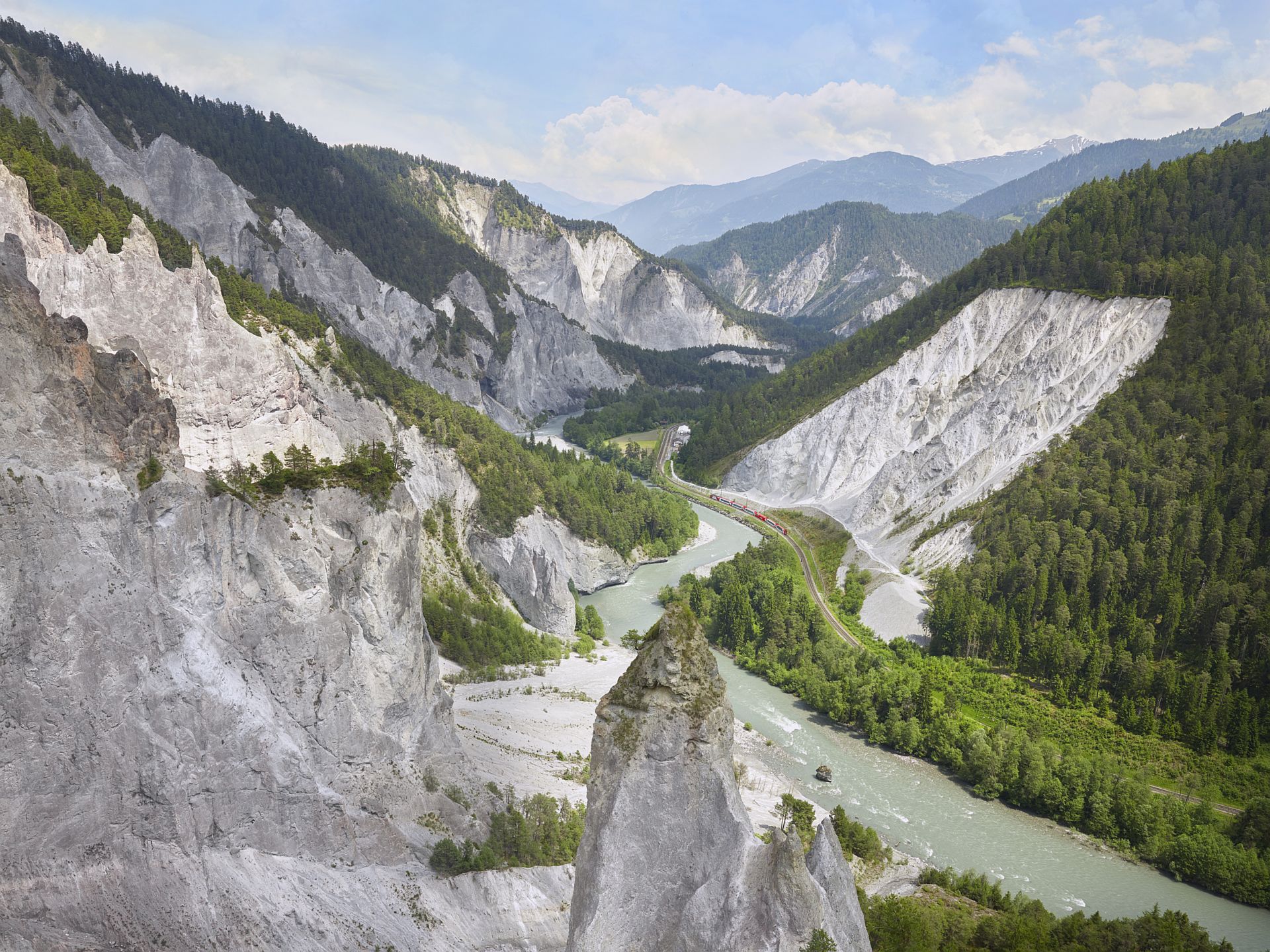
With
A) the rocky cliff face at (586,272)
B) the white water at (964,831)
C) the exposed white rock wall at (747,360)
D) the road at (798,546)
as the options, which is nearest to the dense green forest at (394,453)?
the road at (798,546)

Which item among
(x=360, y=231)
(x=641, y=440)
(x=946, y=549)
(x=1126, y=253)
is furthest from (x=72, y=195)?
(x=641, y=440)

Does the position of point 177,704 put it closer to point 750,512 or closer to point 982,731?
point 982,731

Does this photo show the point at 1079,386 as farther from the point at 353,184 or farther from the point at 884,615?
the point at 353,184

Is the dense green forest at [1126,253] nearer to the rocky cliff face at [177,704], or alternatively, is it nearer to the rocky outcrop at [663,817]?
the rocky outcrop at [663,817]

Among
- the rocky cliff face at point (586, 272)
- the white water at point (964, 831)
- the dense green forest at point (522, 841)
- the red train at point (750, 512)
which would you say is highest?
the rocky cliff face at point (586, 272)

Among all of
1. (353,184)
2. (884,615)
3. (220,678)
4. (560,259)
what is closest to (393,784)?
(220,678)

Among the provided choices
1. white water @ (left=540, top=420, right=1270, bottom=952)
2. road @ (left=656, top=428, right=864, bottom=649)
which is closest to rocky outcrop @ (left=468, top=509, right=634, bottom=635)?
white water @ (left=540, top=420, right=1270, bottom=952)
